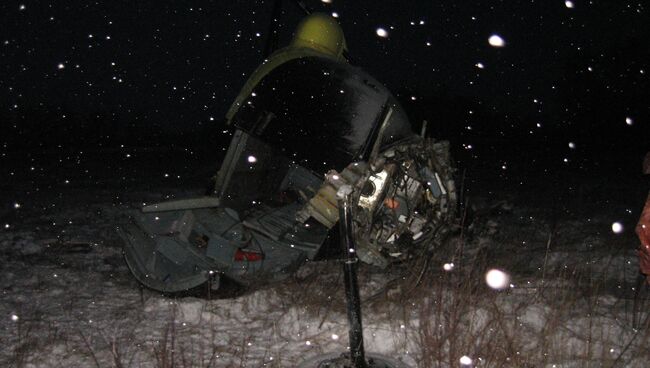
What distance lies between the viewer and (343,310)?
5629mm

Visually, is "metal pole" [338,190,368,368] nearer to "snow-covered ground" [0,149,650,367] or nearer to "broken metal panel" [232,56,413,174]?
"snow-covered ground" [0,149,650,367]

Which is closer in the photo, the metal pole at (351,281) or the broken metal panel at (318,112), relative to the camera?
the metal pole at (351,281)

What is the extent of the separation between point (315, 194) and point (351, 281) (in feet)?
7.91

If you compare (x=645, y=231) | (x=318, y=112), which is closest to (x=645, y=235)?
(x=645, y=231)

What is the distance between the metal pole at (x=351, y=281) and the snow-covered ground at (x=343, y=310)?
24.6 inches

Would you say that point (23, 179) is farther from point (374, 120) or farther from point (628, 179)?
point (628, 179)

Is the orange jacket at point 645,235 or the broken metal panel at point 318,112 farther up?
the broken metal panel at point 318,112

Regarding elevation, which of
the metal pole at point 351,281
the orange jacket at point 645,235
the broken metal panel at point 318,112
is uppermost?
the broken metal panel at point 318,112

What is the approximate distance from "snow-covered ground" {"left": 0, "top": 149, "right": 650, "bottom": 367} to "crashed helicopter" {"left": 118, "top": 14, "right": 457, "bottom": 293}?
35 cm

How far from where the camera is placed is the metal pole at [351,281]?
154 inches

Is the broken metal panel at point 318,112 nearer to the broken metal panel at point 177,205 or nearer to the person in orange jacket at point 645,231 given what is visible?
the broken metal panel at point 177,205

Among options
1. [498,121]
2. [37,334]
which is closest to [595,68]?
[498,121]

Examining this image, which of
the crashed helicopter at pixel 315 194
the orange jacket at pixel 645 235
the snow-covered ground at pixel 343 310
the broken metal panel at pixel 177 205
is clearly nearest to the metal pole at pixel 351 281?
the snow-covered ground at pixel 343 310

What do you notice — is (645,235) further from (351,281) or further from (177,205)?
(177,205)
